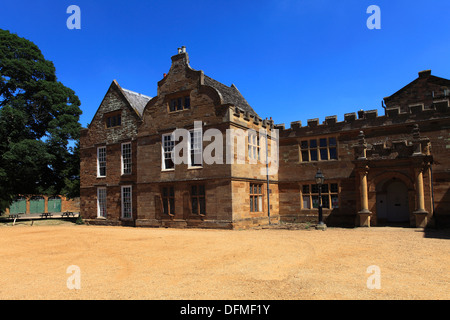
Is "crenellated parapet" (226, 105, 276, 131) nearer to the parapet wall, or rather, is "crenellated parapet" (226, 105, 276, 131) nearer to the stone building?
the stone building

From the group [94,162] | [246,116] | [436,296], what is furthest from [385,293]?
[94,162]

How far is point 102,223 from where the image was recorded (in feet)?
90.3

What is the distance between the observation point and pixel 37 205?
51.5 meters

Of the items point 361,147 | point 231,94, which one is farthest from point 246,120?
point 361,147

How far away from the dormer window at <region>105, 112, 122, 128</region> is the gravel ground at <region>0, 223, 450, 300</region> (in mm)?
14590

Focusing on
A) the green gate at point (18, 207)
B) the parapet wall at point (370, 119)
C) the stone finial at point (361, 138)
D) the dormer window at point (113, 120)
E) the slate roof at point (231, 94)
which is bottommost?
the green gate at point (18, 207)

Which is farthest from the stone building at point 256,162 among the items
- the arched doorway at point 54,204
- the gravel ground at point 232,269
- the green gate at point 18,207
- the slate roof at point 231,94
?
the arched doorway at point 54,204

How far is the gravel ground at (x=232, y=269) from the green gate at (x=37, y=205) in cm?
4144

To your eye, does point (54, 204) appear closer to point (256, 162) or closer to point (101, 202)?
point (101, 202)

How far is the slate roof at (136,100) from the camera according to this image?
27.5 meters

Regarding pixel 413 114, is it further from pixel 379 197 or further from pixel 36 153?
pixel 36 153

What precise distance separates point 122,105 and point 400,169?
20654 mm

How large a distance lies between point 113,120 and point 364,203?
20.2 metres

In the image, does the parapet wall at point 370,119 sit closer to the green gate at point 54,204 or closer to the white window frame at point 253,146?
the white window frame at point 253,146
